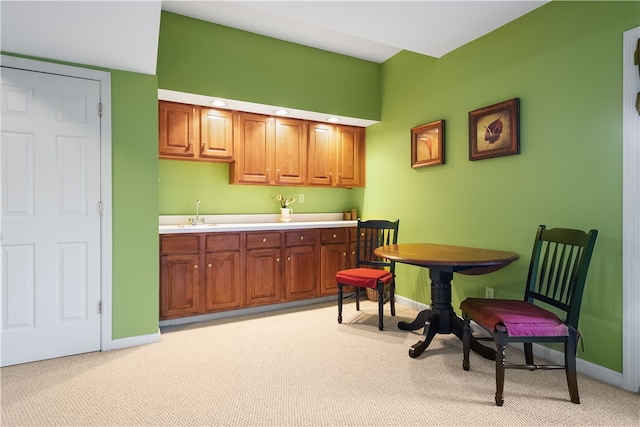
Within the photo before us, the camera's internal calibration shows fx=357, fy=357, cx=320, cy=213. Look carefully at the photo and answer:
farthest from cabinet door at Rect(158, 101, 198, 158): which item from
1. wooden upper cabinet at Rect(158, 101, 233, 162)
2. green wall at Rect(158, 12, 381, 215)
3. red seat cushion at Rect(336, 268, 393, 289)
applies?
red seat cushion at Rect(336, 268, 393, 289)

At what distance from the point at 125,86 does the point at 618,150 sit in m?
3.51

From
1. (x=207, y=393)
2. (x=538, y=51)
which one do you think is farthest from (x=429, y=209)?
(x=207, y=393)

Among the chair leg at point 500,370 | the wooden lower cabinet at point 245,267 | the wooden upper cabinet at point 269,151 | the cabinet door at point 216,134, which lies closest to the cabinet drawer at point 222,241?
the wooden lower cabinet at point 245,267

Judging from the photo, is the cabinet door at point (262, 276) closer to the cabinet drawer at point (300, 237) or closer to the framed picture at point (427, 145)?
the cabinet drawer at point (300, 237)

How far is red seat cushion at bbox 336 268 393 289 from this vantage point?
10.7 feet

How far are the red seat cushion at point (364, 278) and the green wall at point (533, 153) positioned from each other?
26.6 inches

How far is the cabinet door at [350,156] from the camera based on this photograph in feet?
14.8

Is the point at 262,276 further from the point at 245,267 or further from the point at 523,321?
the point at 523,321

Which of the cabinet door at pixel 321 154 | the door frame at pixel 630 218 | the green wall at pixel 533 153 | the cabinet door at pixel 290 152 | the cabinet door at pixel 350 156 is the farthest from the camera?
the cabinet door at pixel 350 156

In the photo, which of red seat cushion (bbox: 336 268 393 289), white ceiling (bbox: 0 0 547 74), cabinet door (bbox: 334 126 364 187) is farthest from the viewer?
cabinet door (bbox: 334 126 364 187)

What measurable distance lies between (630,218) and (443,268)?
1122 millimetres

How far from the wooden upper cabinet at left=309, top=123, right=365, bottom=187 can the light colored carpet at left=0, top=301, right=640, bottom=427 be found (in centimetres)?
205

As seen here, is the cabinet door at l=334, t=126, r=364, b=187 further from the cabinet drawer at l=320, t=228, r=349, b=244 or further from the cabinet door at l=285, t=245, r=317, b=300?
the cabinet door at l=285, t=245, r=317, b=300

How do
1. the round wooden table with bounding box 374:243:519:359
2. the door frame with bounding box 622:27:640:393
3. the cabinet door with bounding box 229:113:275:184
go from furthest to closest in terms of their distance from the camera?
the cabinet door with bounding box 229:113:275:184
the round wooden table with bounding box 374:243:519:359
the door frame with bounding box 622:27:640:393
